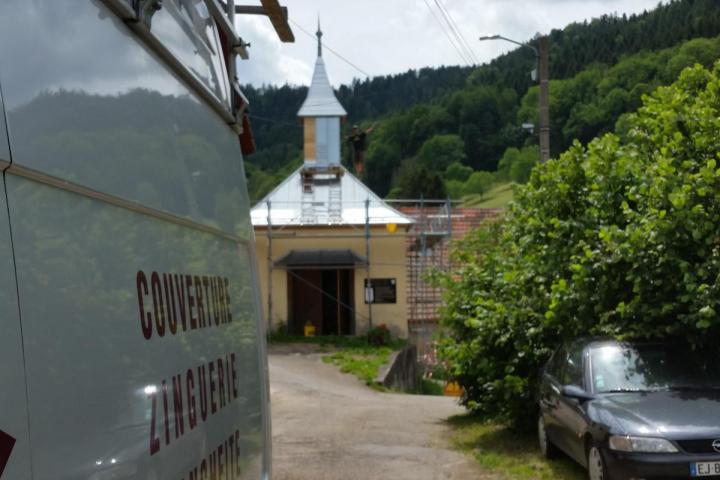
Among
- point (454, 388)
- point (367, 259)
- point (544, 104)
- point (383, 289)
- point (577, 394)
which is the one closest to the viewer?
point (577, 394)

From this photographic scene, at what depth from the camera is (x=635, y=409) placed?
8.49m

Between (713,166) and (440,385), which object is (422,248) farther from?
(713,166)

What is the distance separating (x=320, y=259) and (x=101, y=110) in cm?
3208

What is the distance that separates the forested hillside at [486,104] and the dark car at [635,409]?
26953mm

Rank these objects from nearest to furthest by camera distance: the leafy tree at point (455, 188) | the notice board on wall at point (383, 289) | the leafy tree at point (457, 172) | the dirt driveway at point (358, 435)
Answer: the dirt driveway at point (358, 435), the notice board on wall at point (383, 289), the leafy tree at point (455, 188), the leafy tree at point (457, 172)

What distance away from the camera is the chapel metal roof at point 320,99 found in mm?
40500

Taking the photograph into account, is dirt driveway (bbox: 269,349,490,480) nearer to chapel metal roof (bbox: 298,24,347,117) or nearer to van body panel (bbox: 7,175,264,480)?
van body panel (bbox: 7,175,264,480)

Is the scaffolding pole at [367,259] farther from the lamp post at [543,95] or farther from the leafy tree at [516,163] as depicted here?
the leafy tree at [516,163]


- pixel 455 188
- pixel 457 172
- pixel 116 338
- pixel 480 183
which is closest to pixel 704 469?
pixel 116 338

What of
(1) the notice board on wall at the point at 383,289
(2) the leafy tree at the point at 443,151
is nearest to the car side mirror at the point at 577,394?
(1) the notice board on wall at the point at 383,289

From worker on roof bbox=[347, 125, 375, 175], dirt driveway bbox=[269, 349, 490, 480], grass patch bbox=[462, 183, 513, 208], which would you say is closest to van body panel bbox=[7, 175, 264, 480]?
dirt driveway bbox=[269, 349, 490, 480]

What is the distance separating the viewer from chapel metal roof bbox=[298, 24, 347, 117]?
4050 centimetres

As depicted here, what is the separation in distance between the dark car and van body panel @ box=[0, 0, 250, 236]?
5519 mm

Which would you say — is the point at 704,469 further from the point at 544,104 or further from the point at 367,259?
the point at 367,259
